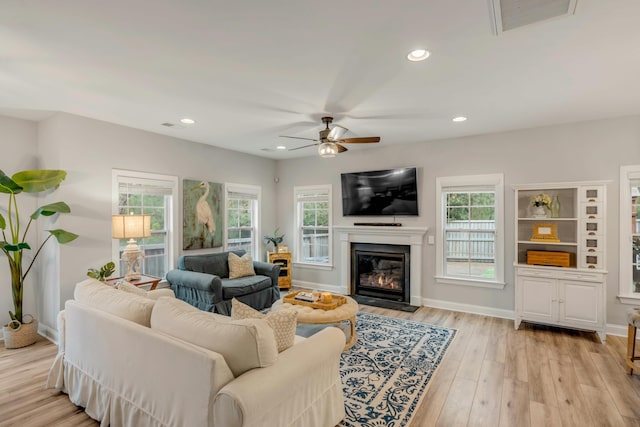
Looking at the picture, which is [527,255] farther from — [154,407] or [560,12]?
[154,407]

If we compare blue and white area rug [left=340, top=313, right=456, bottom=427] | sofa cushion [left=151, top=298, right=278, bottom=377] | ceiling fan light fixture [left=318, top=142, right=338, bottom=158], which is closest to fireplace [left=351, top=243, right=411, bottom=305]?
blue and white area rug [left=340, top=313, right=456, bottom=427]

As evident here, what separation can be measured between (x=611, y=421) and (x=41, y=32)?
4.81 metres

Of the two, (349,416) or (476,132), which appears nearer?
(349,416)

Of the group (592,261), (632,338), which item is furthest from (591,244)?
(632,338)

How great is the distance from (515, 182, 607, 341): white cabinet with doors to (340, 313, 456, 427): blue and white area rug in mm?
1161

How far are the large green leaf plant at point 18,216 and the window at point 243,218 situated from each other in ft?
8.29

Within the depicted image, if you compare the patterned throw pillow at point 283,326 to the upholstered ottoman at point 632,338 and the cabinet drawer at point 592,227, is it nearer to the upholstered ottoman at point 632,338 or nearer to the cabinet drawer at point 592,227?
the upholstered ottoman at point 632,338

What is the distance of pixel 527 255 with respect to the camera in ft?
14.2

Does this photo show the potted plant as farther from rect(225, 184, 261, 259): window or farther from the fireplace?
the fireplace

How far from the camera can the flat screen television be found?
5328mm

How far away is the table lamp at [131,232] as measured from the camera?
377cm

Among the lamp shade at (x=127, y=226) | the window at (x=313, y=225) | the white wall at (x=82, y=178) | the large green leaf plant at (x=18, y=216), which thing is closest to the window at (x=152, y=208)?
the white wall at (x=82, y=178)

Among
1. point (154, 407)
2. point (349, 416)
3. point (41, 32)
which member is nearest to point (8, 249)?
point (41, 32)

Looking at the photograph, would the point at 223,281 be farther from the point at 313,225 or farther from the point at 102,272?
the point at 313,225
